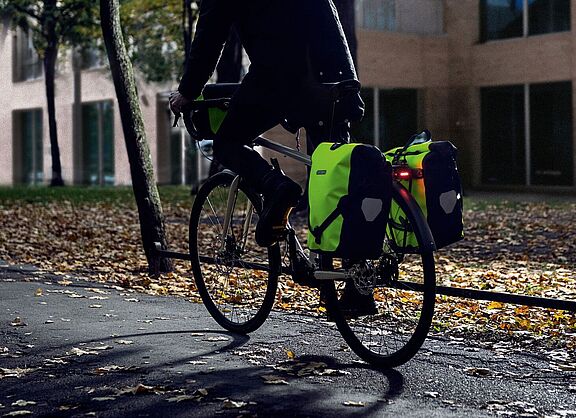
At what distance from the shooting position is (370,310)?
5379 millimetres

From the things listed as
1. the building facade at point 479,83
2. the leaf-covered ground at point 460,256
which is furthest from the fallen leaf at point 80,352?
the building facade at point 479,83

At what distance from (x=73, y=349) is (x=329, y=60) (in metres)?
1.97

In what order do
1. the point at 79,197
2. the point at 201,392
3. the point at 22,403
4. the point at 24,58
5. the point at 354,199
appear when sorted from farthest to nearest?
the point at 24,58
the point at 79,197
the point at 354,199
the point at 201,392
the point at 22,403

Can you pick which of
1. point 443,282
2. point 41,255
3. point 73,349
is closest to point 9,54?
point 41,255

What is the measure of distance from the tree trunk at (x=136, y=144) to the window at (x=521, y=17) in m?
19.4

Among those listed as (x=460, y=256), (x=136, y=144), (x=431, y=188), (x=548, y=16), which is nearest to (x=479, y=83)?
(x=548, y=16)

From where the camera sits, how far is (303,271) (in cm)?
568

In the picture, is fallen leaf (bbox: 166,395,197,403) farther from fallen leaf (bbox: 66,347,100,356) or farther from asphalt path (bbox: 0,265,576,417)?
fallen leaf (bbox: 66,347,100,356)

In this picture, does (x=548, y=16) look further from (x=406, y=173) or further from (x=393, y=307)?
(x=406, y=173)

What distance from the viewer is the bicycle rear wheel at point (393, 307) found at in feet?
16.3

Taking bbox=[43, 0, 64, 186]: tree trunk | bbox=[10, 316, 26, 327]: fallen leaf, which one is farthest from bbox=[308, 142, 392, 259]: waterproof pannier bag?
bbox=[43, 0, 64, 186]: tree trunk

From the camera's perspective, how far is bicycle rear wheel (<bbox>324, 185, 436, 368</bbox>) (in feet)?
16.3

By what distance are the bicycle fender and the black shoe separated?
0.60 m

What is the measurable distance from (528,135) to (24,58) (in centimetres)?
2332
